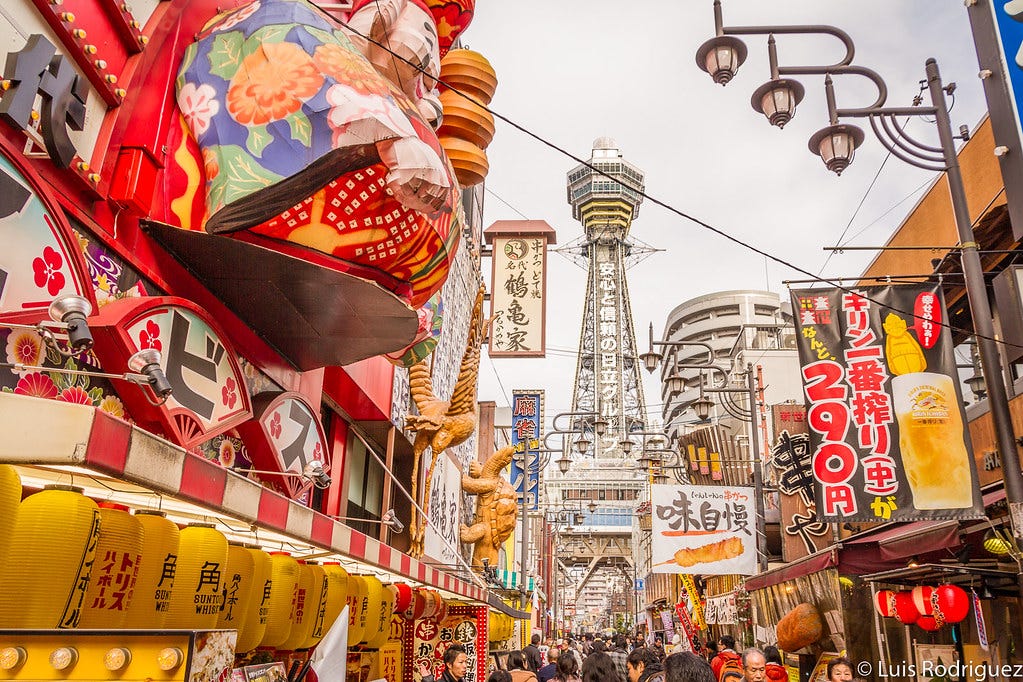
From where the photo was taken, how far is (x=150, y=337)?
236 inches

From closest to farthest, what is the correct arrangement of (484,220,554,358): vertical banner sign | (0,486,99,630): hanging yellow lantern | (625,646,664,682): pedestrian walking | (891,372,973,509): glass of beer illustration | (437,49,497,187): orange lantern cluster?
(0,486,99,630): hanging yellow lantern → (625,646,664,682): pedestrian walking → (891,372,973,509): glass of beer illustration → (437,49,497,187): orange lantern cluster → (484,220,554,358): vertical banner sign

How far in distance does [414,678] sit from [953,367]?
35.2ft

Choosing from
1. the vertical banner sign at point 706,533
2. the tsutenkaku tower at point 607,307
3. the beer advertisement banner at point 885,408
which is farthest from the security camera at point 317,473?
the tsutenkaku tower at point 607,307

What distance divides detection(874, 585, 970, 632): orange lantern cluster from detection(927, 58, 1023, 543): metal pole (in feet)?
5.44

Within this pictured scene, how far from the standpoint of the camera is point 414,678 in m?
14.2

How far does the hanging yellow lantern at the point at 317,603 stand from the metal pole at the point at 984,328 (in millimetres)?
6592

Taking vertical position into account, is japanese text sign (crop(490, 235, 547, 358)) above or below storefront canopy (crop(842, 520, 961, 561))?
above

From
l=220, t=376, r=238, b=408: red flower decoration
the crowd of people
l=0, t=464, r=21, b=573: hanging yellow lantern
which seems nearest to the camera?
l=0, t=464, r=21, b=573: hanging yellow lantern

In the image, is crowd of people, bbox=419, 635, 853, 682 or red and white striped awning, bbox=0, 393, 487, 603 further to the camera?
crowd of people, bbox=419, 635, 853, 682

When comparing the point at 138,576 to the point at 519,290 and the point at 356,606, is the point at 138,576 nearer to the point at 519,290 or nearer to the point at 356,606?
the point at 356,606

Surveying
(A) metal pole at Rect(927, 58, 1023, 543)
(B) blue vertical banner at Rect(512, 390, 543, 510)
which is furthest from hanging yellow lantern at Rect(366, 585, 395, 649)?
(B) blue vertical banner at Rect(512, 390, 543, 510)

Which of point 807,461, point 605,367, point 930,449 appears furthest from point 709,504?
point 605,367

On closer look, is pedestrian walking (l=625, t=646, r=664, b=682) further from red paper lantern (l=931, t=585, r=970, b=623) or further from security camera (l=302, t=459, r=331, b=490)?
security camera (l=302, t=459, r=331, b=490)

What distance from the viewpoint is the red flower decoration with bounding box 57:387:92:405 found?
200 inches
